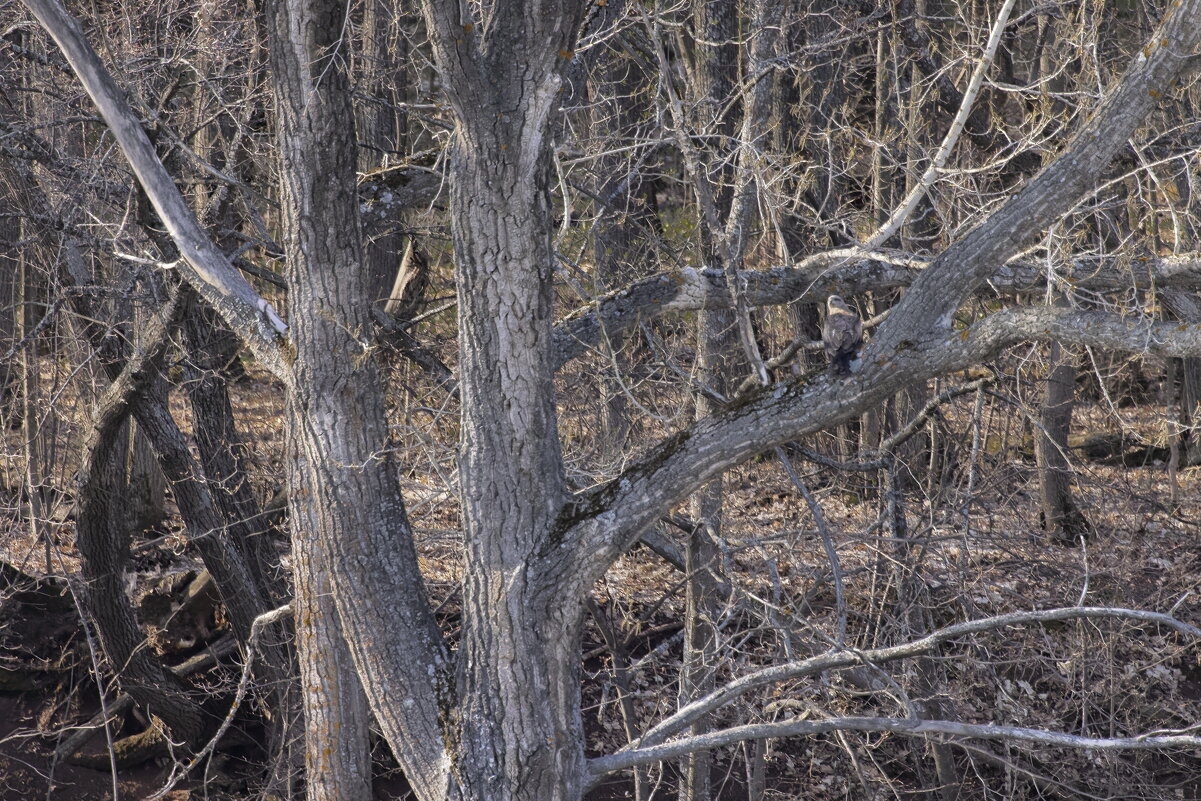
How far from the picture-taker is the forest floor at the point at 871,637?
7.64m

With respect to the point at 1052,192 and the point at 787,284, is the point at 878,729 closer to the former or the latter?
the point at 1052,192

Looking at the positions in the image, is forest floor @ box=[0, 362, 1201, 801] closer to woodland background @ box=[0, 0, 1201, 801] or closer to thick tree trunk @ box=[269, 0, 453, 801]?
woodland background @ box=[0, 0, 1201, 801]

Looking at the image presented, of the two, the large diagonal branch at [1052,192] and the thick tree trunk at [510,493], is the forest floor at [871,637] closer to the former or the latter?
the thick tree trunk at [510,493]

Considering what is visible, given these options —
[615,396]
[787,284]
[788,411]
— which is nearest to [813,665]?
[788,411]

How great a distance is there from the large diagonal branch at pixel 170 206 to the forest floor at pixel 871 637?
2524mm

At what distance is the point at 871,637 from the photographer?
772 centimetres

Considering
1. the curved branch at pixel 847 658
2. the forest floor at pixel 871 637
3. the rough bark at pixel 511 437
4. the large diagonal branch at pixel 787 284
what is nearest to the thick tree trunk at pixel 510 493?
the rough bark at pixel 511 437

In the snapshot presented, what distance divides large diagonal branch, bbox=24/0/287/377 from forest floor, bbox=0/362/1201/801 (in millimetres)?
2524

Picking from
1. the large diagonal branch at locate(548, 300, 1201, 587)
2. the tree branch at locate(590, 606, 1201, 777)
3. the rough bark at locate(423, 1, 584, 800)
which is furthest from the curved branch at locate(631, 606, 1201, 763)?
the large diagonal branch at locate(548, 300, 1201, 587)

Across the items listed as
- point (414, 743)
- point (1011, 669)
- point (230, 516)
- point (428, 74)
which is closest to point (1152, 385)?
point (1011, 669)

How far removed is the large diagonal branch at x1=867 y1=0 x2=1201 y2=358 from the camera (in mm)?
3391

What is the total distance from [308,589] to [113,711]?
4.74m

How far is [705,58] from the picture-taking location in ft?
25.6

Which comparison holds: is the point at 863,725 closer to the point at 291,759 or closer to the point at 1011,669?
the point at 291,759
